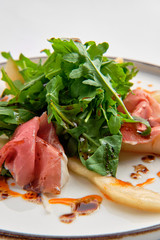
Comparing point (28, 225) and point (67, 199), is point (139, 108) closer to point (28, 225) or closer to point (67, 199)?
point (67, 199)

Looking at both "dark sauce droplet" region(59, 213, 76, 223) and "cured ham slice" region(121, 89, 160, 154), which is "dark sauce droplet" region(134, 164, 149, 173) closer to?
"cured ham slice" region(121, 89, 160, 154)

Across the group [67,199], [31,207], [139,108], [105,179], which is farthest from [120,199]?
[139,108]

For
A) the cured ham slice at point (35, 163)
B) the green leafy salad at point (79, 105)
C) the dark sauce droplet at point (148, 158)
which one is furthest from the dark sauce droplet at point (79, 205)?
the dark sauce droplet at point (148, 158)

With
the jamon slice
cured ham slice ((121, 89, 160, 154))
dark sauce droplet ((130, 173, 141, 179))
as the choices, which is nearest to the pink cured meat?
cured ham slice ((121, 89, 160, 154))

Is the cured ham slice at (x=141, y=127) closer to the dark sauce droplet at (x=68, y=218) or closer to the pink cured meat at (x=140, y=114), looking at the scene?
the pink cured meat at (x=140, y=114)

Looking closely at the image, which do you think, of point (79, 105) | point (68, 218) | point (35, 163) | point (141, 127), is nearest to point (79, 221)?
point (68, 218)

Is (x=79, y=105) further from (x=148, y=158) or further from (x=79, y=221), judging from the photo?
(x=79, y=221)

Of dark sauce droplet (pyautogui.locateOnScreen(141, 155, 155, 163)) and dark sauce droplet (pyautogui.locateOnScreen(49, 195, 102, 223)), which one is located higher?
dark sauce droplet (pyautogui.locateOnScreen(49, 195, 102, 223))
